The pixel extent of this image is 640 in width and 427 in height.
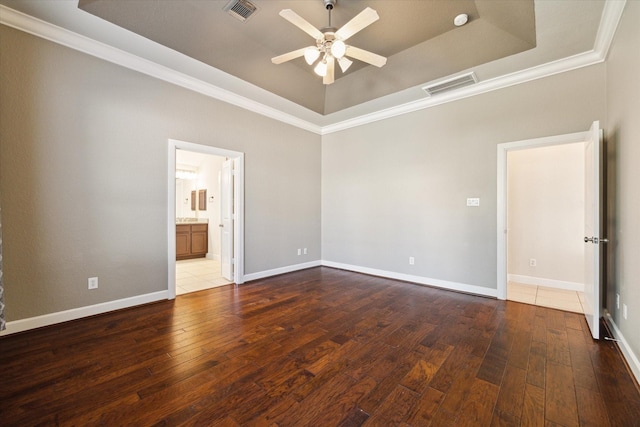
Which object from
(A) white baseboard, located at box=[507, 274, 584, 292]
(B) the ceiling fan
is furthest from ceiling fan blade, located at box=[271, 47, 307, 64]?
(A) white baseboard, located at box=[507, 274, 584, 292]

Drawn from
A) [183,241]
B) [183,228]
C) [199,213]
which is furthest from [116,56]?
[199,213]

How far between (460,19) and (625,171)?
2151 mm

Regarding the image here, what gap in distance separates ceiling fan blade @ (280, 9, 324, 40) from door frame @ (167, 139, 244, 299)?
2.34m

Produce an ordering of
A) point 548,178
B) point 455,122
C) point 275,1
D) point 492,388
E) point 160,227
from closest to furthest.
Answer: point 492,388, point 275,1, point 160,227, point 455,122, point 548,178

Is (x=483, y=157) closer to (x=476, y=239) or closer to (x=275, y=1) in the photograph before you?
(x=476, y=239)

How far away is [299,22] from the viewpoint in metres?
2.20

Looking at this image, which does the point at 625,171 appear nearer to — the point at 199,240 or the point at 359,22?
the point at 359,22

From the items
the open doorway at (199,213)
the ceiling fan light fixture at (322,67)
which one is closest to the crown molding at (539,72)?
the ceiling fan light fixture at (322,67)

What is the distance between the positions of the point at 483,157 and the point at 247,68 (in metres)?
3.58

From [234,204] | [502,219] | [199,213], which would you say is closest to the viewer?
[502,219]

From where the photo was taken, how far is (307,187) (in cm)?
561

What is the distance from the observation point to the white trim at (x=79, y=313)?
2.59 metres

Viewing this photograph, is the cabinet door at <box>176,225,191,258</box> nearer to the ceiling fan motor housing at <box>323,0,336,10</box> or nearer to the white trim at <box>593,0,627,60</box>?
the ceiling fan motor housing at <box>323,0,336,10</box>

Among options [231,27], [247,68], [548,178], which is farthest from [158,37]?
[548,178]
